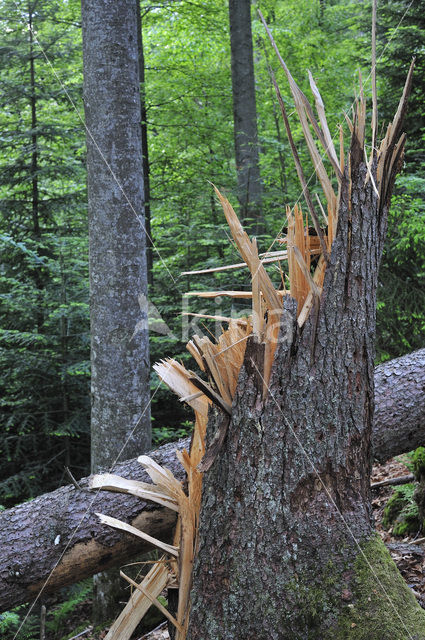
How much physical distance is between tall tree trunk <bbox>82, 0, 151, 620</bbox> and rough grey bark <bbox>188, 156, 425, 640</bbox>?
1.98 meters

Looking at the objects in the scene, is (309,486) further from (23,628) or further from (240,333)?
(23,628)

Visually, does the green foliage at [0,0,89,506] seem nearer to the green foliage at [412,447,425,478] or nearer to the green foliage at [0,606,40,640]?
the green foliage at [0,606,40,640]

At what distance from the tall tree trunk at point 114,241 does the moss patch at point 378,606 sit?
2.24 metres

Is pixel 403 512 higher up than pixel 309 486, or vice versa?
pixel 309 486

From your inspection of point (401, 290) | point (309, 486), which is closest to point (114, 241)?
point (309, 486)

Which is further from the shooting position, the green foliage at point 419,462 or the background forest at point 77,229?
the background forest at point 77,229

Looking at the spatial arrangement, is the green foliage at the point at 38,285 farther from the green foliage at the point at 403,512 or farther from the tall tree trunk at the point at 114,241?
the green foliage at the point at 403,512

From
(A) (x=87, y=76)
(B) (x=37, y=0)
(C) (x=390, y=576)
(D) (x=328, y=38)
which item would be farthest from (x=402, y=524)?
(D) (x=328, y=38)

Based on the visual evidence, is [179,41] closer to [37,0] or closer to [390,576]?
[37,0]

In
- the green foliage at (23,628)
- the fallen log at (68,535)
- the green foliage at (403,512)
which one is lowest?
the green foliage at (23,628)

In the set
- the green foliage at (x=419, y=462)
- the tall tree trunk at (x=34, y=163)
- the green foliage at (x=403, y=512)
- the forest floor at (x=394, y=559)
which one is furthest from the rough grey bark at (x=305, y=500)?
the tall tree trunk at (x=34, y=163)

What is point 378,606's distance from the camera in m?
1.75

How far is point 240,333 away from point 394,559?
6.72 ft

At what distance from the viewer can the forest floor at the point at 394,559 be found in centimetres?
290
